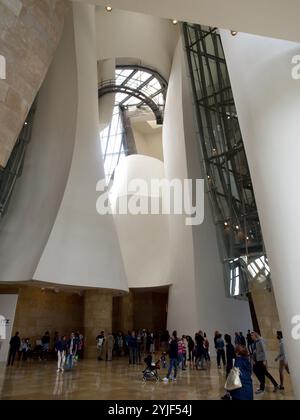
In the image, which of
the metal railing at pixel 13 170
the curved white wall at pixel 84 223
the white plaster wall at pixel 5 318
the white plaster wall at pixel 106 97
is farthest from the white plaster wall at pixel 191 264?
the metal railing at pixel 13 170

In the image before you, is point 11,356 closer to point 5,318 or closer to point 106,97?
point 5,318

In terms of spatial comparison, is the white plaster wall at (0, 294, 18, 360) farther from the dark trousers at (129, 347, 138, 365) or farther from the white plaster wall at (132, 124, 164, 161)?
the white plaster wall at (132, 124, 164, 161)

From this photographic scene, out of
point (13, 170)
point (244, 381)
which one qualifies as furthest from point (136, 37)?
point (244, 381)

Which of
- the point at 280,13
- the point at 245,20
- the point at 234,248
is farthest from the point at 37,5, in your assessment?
the point at 234,248

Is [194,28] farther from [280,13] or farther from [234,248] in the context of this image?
[280,13]

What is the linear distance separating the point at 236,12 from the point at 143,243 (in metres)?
17.5

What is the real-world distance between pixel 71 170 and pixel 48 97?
4.95m

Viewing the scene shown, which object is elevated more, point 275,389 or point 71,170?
point 71,170

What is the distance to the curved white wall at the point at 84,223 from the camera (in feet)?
43.9

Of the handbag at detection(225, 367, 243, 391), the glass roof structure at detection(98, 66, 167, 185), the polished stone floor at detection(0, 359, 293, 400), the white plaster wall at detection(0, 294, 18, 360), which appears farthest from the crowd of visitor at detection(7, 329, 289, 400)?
the glass roof structure at detection(98, 66, 167, 185)

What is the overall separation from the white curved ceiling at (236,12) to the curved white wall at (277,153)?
2.84 ft

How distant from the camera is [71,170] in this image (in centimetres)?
1484

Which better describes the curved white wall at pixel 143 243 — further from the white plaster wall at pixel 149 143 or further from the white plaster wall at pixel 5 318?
the white plaster wall at pixel 149 143

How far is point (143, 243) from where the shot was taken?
21672mm
